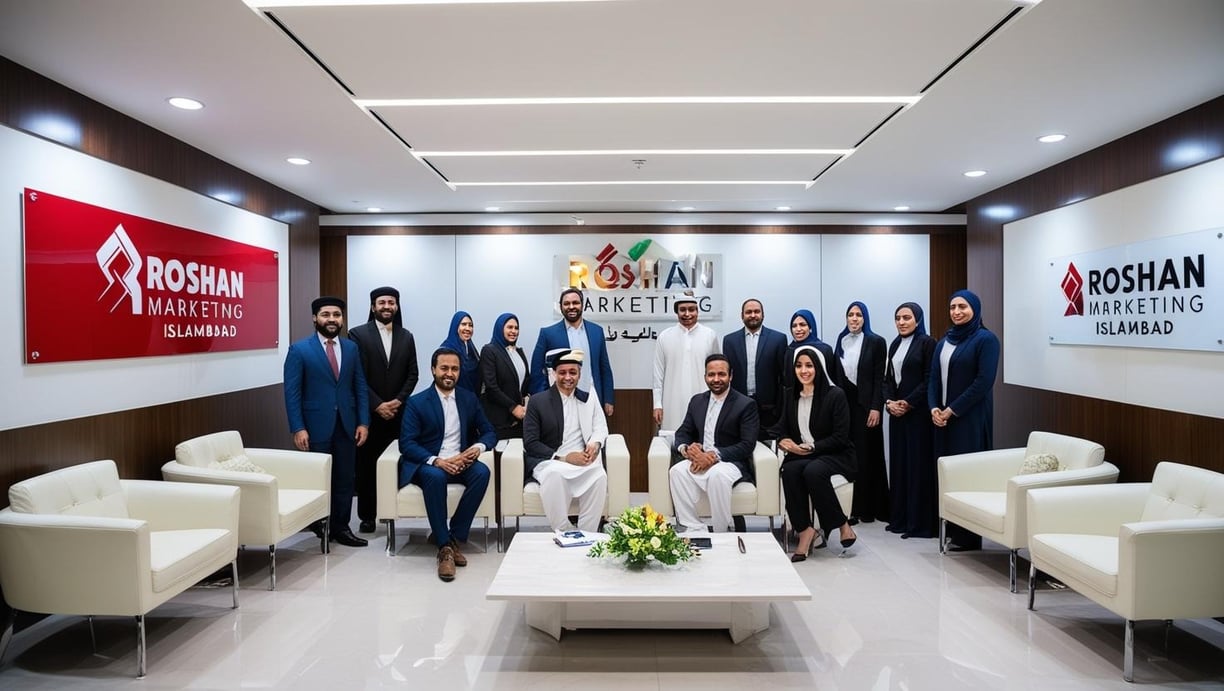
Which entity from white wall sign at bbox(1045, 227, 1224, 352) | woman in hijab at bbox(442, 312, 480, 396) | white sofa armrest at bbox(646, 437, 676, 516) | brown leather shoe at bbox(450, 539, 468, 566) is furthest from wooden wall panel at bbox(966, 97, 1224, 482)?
woman in hijab at bbox(442, 312, 480, 396)

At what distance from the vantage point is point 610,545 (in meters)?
3.75

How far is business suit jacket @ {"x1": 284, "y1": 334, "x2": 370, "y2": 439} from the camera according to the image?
5.47 metres

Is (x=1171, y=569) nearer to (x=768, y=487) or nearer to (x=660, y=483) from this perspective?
(x=768, y=487)

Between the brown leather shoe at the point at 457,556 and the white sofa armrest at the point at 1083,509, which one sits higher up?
the white sofa armrest at the point at 1083,509

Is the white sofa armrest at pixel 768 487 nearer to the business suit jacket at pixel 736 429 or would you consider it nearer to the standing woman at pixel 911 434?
the business suit jacket at pixel 736 429

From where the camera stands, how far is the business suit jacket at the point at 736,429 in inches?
211

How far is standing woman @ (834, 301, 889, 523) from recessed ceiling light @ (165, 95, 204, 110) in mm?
5070

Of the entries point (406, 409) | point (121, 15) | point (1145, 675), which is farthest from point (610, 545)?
point (121, 15)

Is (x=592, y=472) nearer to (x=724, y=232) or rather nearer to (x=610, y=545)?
(x=610, y=545)

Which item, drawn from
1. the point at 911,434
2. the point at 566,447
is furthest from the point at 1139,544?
the point at 566,447

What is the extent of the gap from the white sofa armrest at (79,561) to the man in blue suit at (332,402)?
6.37ft

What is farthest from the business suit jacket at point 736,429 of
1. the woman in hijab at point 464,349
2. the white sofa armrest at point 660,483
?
the woman in hijab at point 464,349

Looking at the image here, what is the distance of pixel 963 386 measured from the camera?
559 centimetres

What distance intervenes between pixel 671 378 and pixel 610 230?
2.30m
